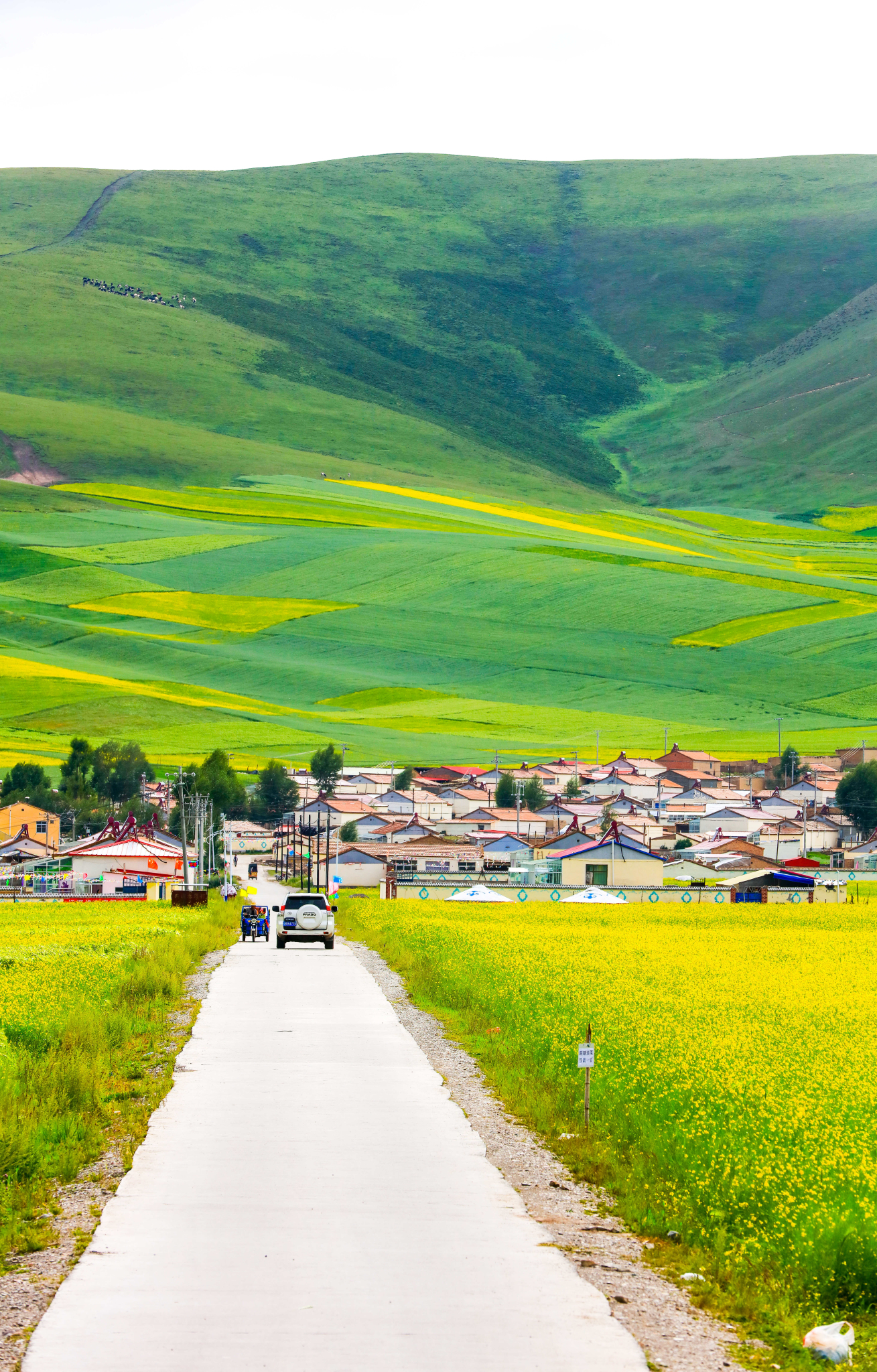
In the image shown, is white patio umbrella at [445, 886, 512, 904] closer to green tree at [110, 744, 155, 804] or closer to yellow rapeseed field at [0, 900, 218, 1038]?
yellow rapeseed field at [0, 900, 218, 1038]

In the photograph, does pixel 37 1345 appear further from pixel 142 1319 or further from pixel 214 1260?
pixel 214 1260

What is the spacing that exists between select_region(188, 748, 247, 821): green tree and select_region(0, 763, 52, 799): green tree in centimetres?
1196

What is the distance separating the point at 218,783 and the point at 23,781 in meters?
16.3

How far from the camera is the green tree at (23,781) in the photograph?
121375 mm

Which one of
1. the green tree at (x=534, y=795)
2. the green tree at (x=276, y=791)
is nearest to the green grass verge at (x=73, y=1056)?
the green tree at (x=276, y=791)

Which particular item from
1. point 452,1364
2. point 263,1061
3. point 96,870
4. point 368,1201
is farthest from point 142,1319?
point 96,870

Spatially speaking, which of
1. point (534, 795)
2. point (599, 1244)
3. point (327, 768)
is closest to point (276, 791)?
point (327, 768)

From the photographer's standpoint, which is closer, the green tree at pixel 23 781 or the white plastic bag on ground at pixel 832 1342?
the white plastic bag on ground at pixel 832 1342

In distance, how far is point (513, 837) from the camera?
343 feet

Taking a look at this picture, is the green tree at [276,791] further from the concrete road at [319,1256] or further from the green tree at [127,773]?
the concrete road at [319,1256]

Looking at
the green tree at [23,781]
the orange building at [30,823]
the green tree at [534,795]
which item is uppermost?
the green tree at [23,781]

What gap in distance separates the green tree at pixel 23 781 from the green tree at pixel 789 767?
59573mm

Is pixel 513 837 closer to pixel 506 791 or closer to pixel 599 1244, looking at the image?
pixel 506 791

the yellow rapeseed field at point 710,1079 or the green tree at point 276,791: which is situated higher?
the green tree at point 276,791
